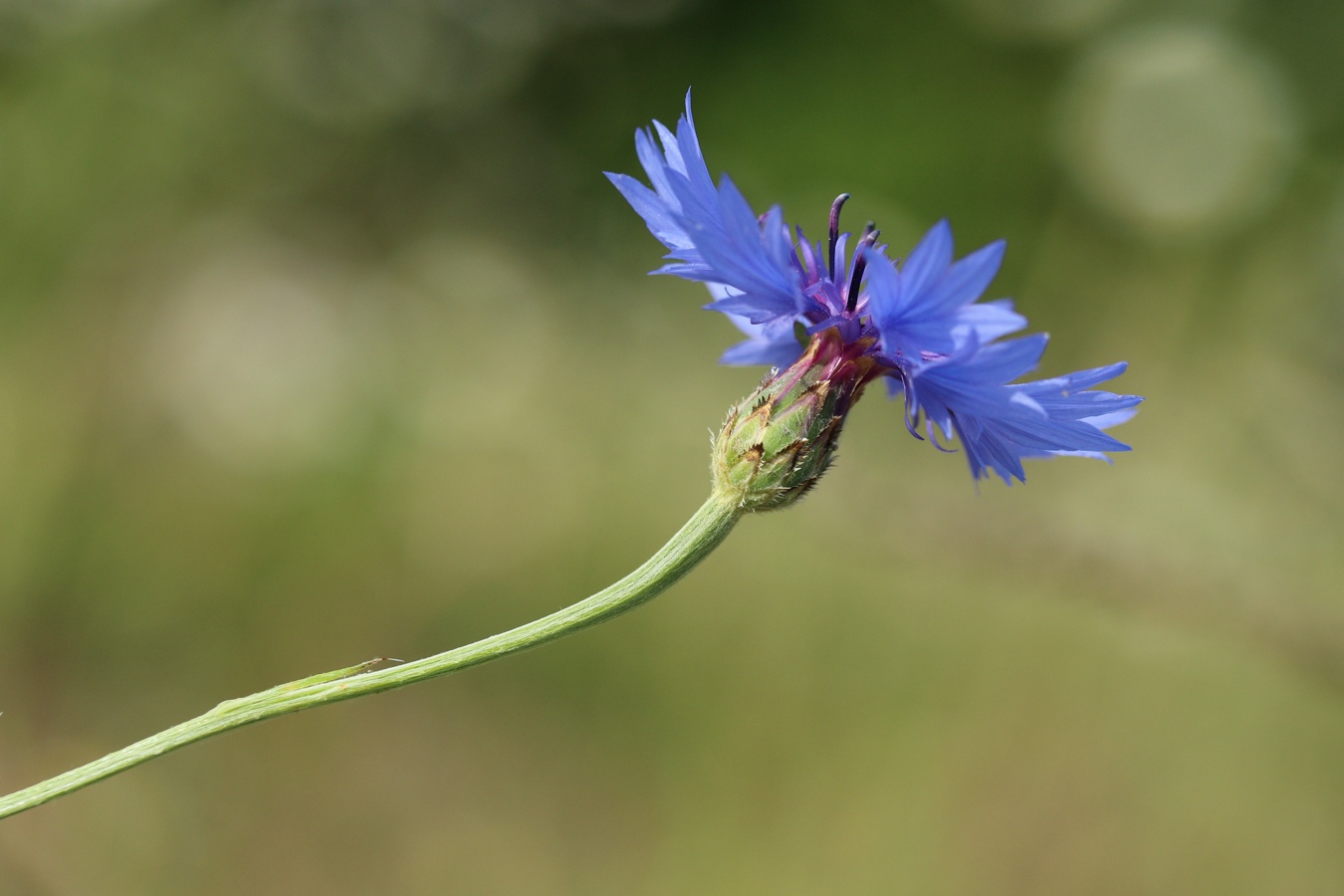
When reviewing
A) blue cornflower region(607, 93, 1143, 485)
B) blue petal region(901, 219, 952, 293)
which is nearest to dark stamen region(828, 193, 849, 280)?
blue cornflower region(607, 93, 1143, 485)

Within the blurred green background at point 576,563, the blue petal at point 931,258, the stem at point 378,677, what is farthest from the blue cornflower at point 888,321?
the blurred green background at point 576,563

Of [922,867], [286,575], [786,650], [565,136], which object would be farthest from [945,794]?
[565,136]

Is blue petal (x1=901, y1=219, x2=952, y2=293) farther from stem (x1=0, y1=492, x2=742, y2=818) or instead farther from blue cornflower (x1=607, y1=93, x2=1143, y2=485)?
stem (x1=0, y1=492, x2=742, y2=818)

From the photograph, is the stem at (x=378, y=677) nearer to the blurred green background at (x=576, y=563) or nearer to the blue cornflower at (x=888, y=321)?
the blue cornflower at (x=888, y=321)

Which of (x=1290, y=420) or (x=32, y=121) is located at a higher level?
(x=32, y=121)

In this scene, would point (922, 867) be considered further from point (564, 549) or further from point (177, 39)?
point (177, 39)

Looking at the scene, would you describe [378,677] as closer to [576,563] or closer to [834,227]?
[834,227]

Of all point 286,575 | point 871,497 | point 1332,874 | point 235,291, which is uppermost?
point 235,291
